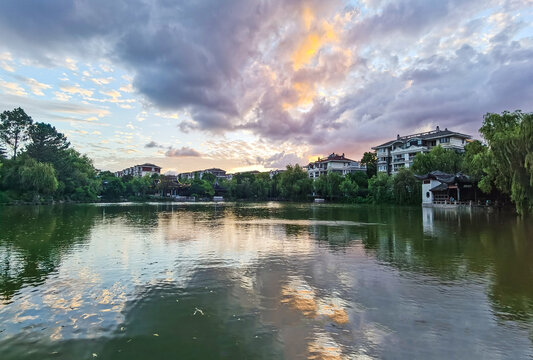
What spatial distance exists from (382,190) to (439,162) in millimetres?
12222

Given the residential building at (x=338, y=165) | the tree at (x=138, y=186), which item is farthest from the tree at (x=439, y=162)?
the tree at (x=138, y=186)

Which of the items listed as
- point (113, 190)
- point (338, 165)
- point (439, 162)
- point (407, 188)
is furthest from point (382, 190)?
point (113, 190)

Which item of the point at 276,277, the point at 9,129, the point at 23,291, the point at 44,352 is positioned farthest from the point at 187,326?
the point at 9,129

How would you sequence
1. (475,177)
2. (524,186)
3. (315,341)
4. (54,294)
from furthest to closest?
(475,177) < (524,186) < (54,294) < (315,341)

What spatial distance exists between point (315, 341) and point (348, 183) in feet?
232

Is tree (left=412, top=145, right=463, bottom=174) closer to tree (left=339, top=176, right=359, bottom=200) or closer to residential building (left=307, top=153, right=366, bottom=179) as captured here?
tree (left=339, top=176, right=359, bottom=200)

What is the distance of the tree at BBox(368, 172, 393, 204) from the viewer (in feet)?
208

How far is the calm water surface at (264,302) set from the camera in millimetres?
5188

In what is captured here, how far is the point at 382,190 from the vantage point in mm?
64312

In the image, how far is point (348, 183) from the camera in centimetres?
7325

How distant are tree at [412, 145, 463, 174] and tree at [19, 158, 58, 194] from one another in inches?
2692

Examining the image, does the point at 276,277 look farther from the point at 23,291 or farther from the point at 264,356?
the point at 23,291

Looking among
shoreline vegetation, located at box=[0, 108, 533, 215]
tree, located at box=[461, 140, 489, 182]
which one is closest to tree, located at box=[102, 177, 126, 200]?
shoreline vegetation, located at box=[0, 108, 533, 215]

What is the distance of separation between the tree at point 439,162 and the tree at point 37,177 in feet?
224
